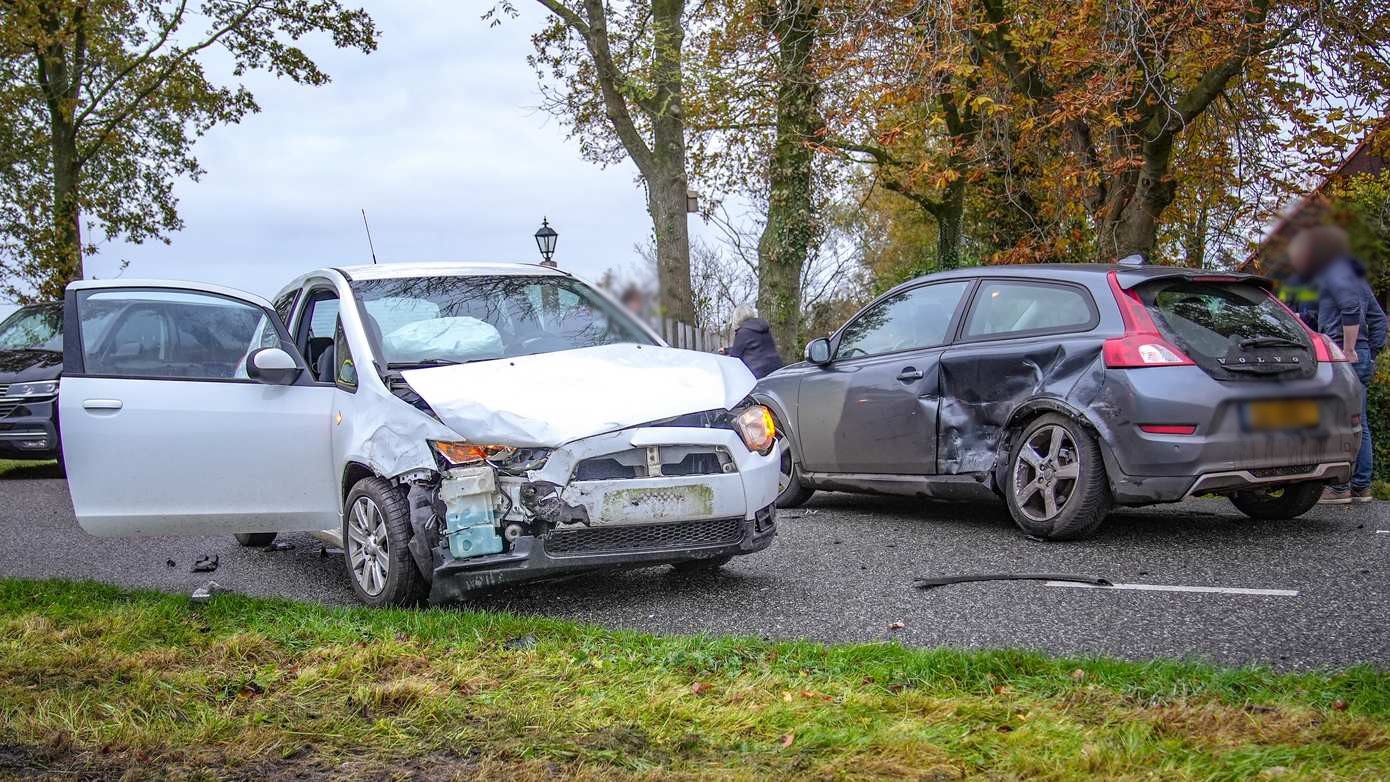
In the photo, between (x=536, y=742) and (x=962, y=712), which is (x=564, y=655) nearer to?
(x=536, y=742)

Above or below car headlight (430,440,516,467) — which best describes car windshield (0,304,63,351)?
above

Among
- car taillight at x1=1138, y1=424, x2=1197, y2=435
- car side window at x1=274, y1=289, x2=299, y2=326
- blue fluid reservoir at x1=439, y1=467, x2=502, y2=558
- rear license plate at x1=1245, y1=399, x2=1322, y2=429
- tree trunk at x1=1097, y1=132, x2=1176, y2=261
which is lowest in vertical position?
blue fluid reservoir at x1=439, y1=467, x2=502, y2=558

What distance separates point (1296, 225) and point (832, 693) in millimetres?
3257

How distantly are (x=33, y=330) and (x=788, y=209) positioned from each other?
994 cm

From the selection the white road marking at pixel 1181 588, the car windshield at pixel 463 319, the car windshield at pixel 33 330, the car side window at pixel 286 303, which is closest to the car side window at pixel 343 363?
the car windshield at pixel 463 319

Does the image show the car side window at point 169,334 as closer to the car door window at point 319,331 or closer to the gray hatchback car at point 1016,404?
the car door window at point 319,331

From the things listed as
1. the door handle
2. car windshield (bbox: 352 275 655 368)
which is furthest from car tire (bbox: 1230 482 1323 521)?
the door handle

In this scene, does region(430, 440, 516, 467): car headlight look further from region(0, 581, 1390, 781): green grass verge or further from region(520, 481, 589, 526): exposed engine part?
region(0, 581, 1390, 781): green grass verge

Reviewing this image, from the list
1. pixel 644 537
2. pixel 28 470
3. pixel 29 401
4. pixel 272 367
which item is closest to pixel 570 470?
pixel 644 537

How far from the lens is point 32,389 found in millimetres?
12195

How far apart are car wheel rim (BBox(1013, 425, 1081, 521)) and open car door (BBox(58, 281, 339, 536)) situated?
372 cm

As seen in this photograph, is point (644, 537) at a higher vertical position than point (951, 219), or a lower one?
lower

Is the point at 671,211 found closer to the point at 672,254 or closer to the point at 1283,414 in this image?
the point at 672,254

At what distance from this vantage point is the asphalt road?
15.1 ft
